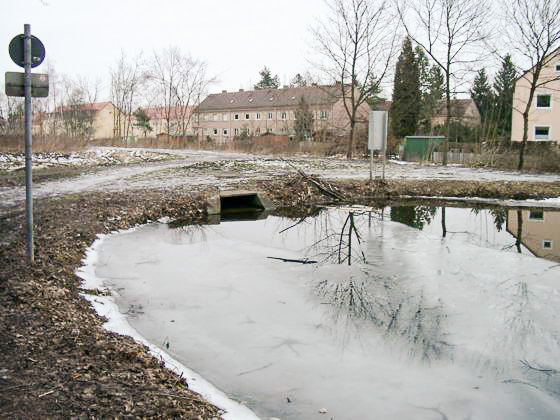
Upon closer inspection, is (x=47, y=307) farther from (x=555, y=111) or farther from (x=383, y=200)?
(x=555, y=111)

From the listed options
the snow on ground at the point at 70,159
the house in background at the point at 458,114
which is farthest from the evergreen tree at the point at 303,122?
the snow on ground at the point at 70,159

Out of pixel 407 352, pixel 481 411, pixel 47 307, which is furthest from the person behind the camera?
pixel 47 307

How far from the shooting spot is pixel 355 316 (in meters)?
6.08

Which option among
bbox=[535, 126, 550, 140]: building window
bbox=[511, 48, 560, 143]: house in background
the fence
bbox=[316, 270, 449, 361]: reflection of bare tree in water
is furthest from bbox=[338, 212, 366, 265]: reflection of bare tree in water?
bbox=[535, 126, 550, 140]: building window

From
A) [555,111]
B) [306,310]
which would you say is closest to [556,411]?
[306,310]

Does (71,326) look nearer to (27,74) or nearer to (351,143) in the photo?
(27,74)

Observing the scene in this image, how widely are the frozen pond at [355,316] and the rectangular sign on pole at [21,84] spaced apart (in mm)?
2675

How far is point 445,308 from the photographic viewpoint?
20.9ft

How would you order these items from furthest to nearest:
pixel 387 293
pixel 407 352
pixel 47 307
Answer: pixel 387 293 < pixel 47 307 < pixel 407 352

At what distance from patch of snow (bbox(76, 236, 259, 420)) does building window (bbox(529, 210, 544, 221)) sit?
A: 419 inches

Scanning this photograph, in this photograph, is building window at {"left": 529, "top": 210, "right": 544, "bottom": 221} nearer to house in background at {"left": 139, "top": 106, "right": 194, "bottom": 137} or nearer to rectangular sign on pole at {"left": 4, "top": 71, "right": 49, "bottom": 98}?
rectangular sign on pole at {"left": 4, "top": 71, "right": 49, "bottom": 98}

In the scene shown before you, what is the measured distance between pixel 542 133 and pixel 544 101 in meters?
2.63

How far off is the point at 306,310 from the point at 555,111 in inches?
1744

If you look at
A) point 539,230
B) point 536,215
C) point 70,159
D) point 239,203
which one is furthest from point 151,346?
point 70,159
